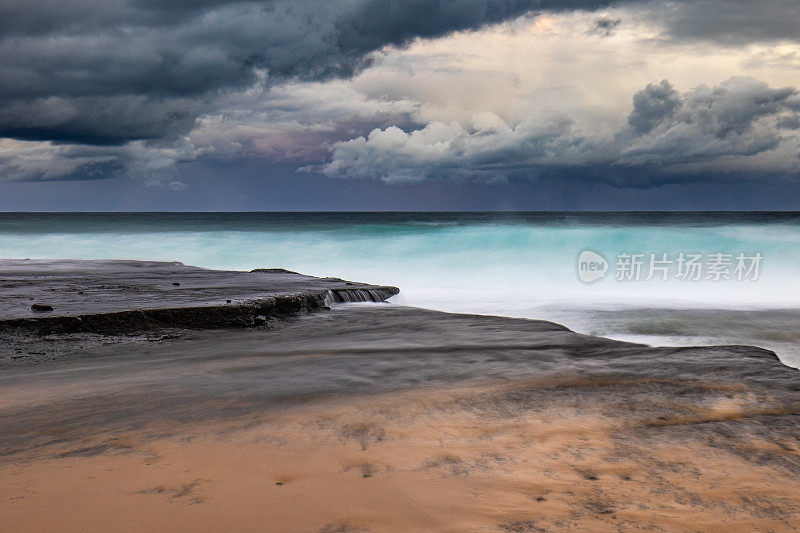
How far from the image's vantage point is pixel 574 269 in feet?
51.7

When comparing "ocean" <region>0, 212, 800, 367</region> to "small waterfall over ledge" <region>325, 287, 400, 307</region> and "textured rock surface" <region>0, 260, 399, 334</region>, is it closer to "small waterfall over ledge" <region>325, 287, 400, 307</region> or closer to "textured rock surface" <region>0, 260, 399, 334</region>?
"small waterfall over ledge" <region>325, 287, 400, 307</region>

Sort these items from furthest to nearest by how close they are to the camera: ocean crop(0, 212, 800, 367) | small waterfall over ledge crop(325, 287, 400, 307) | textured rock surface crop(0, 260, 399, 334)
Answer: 1. ocean crop(0, 212, 800, 367)
2. small waterfall over ledge crop(325, 287, 400, 307)
3. textured rock surface crop(0, 260, 399, 334)

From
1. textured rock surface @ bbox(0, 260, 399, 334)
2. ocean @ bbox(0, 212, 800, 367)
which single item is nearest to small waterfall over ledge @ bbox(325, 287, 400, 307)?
textured rock surface @ bbox(0, 260, 399, 334)

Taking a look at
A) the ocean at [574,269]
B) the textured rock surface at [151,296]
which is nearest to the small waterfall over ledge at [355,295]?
the textured rock surface at [151,296]

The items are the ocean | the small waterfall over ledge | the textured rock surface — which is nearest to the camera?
the textured rock surface

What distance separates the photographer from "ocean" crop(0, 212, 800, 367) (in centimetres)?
778

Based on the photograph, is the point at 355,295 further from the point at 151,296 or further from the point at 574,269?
the point at 574,269

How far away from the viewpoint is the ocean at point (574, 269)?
778 cm

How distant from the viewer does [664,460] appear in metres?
2.03

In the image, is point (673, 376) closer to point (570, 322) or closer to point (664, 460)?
point (664, 460)

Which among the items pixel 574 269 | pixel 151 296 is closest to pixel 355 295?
pixel 151 296

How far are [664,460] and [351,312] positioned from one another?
4545 millimetres

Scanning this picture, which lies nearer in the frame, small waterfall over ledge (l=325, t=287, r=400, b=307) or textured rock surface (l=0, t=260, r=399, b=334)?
textured rock surface (l=0, t=260, r=399, b=334)

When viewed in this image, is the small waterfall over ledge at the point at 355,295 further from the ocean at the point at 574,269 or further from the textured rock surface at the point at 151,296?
the ocean at the point at 574,269
